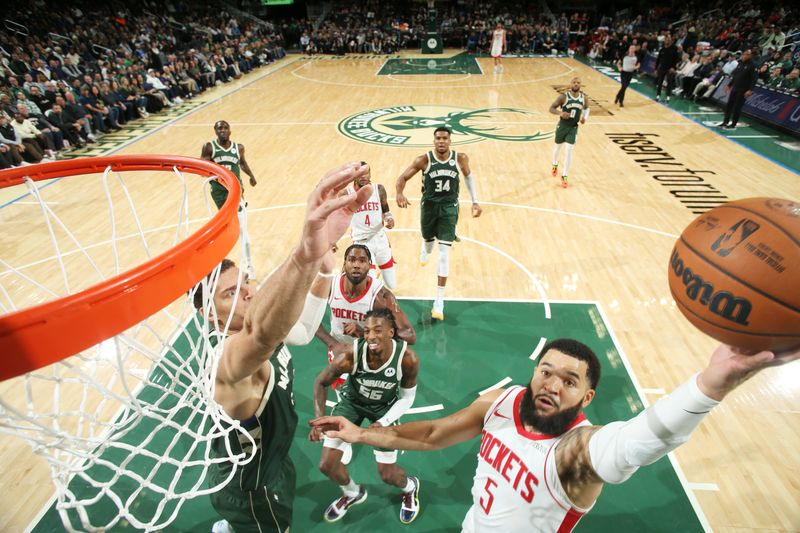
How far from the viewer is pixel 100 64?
14.9 m

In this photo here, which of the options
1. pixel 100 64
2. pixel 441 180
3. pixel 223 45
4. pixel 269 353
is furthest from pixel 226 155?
pixel 223 45

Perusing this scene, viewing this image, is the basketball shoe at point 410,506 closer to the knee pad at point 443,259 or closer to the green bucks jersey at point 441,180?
the knee pad at point 443,259

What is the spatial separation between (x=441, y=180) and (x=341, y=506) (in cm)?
331

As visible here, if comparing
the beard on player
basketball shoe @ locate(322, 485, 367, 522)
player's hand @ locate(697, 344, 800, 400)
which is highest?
player's hand @ locate(697, 344, 800, 400)

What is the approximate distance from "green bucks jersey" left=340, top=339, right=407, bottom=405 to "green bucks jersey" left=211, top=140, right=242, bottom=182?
3947 mm

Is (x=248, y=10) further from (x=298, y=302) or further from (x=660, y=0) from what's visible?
(x=298, y=302)

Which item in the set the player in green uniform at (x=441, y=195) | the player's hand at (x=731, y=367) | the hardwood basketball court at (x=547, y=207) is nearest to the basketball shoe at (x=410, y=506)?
the hardwood basketball court at (x=547, y=207)

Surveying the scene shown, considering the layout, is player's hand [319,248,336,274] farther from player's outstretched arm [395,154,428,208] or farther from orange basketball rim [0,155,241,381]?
player's outstretched arm [395,154,428,208]

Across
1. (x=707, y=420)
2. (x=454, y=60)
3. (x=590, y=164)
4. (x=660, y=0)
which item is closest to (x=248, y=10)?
(x=454, y=60)

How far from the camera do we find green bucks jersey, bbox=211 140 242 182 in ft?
19.8

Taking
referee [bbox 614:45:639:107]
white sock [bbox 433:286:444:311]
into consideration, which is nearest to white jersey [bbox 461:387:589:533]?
white sock [bbox 433:286:444:311]

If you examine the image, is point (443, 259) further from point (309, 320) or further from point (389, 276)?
point (309, 320)

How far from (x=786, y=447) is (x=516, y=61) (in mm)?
21114

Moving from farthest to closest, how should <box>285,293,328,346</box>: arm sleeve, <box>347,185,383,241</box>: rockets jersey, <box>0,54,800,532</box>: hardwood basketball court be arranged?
<box>347,185,383,241</box>: rockets jersey
<box>0,54,800,532</box>: hardwood basketball court
<box>285,293,328,346</box>: arm sleeve
